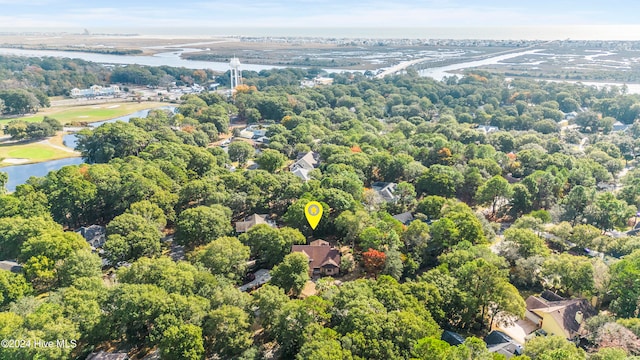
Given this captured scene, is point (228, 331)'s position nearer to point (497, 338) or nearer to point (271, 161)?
point (497, 338)

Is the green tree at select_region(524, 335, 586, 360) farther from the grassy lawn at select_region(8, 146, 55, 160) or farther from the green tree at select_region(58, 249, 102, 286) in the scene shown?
the grassy lawn at select_region(8, 146, 55, 160)

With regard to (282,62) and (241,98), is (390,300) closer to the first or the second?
(241,98)

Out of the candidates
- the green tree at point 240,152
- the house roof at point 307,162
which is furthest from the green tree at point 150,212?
the green tree at point 240,152

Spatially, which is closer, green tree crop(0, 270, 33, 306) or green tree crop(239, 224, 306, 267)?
green tree crop(0, 270, 33, 306)

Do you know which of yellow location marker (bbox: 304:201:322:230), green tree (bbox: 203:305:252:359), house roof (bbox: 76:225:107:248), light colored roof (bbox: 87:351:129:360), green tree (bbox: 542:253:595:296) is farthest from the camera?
house roof (bbox: 76:225:107:248)

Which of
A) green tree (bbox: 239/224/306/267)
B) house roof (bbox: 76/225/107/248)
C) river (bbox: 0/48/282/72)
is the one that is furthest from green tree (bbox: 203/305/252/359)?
river (bbox: 0/48/282/72)

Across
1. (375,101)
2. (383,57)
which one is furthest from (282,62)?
(375,101)
